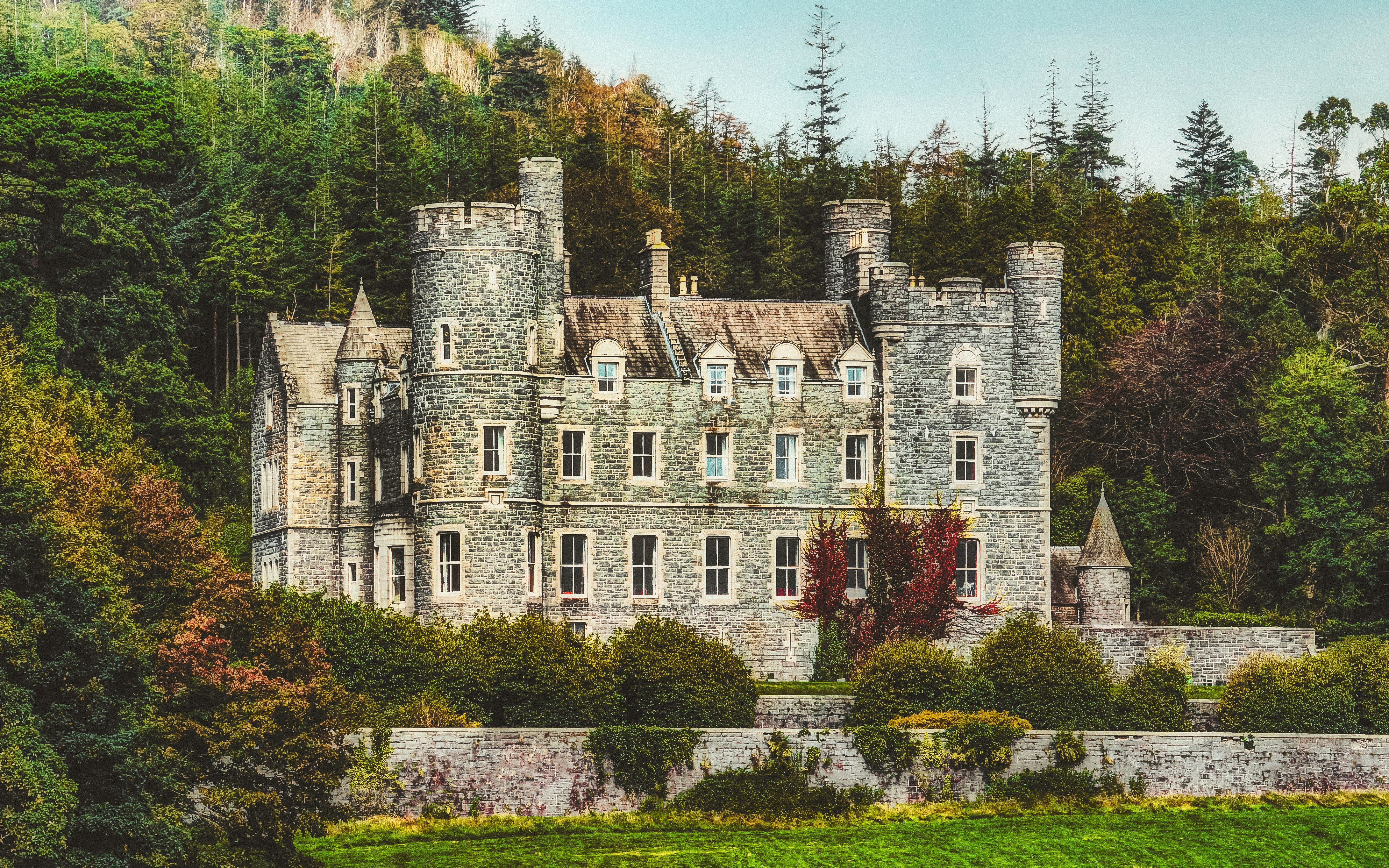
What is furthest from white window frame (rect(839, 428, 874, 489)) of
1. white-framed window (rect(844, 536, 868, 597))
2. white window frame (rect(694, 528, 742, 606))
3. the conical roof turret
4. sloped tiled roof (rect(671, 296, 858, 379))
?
the conical roof turret

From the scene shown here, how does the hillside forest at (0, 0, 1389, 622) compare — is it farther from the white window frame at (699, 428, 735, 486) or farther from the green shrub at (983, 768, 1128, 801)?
the green shrub at (983, 768, 1128, 801)

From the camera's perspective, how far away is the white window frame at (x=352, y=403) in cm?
5441

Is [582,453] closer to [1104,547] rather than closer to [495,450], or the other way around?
[495,450]

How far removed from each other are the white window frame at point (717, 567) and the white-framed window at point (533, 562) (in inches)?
179

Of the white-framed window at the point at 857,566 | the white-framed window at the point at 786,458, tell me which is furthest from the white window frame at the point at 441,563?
the white-framed window at the point at 857,566

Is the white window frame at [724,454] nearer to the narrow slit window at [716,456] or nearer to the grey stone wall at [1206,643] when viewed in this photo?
the narrow slit window at [716,456]

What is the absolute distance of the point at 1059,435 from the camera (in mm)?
65812

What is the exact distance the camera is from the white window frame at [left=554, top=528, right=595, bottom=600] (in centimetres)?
5103

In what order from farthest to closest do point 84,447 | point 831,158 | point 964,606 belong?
1. point 831,158
2. point 964,606
3. point 84,447

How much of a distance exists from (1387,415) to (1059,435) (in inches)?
410

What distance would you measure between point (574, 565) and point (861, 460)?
8.19 metres

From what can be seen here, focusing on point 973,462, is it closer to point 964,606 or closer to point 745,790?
point 964,606

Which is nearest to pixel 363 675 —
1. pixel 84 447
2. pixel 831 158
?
pixel 84 447

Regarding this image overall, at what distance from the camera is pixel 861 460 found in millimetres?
53812
